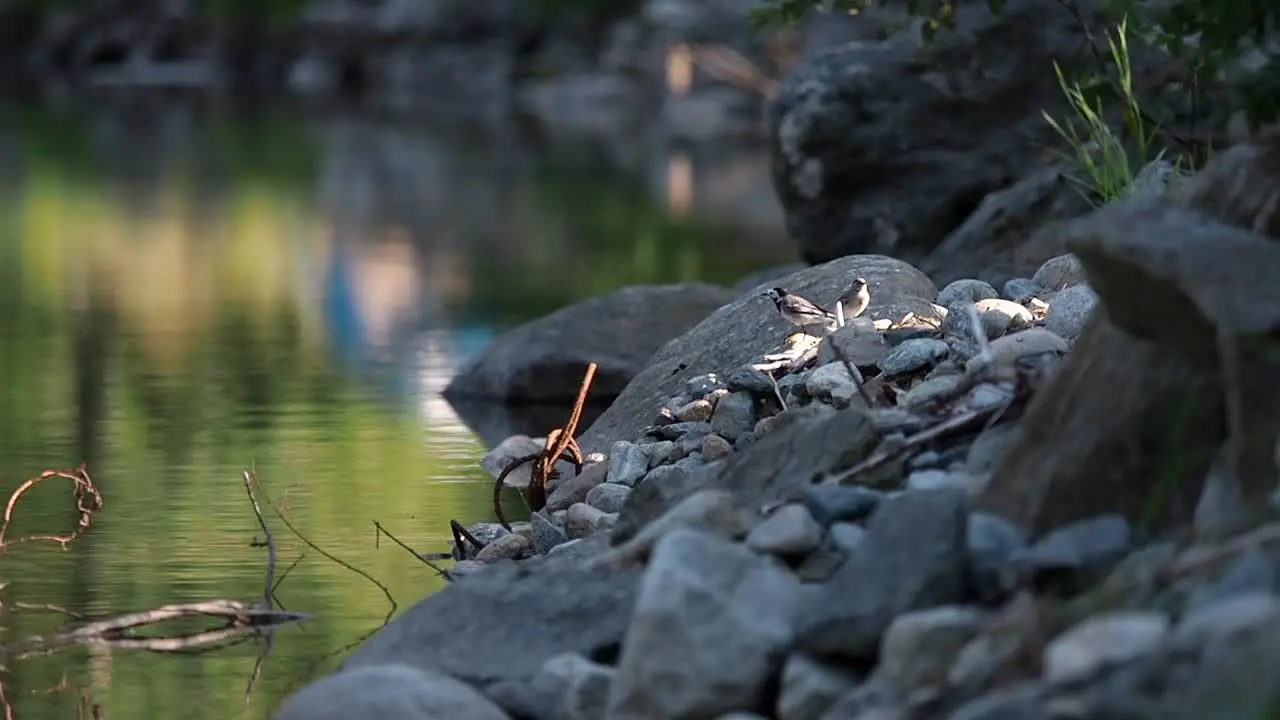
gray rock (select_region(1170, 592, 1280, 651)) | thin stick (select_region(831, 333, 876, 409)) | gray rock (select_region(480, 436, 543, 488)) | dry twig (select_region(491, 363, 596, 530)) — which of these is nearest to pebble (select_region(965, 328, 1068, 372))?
thin stick (select_region(831, 333, 876, 409))

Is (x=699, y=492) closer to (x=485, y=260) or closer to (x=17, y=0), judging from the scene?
(x=485, y=260)

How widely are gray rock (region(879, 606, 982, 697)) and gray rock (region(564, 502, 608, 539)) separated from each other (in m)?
1.63

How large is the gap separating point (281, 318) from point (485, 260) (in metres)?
2.34

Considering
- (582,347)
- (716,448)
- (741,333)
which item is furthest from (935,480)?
(582,347)

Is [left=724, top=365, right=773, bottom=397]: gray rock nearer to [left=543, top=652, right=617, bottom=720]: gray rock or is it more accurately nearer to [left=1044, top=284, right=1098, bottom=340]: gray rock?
[left=1044, top=284, right=1098, bottom=340]: gray rock

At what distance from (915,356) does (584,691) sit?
4.51ft

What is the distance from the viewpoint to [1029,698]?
269cm

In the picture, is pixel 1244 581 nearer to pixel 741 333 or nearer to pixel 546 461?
pixel 546 461

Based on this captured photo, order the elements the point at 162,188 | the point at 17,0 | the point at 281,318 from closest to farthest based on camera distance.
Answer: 1. the point at 281,318
2. the point at 162,188
3. the point at 17,0

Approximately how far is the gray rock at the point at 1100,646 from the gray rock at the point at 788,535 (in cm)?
78

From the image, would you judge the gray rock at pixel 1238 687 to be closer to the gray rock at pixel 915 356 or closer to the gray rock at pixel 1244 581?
the gray rock at pixel 1244 581

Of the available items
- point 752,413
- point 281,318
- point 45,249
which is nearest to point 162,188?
point 45,249

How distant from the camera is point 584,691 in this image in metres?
3.37

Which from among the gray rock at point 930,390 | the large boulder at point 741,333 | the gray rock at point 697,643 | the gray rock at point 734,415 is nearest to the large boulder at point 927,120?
the large boulder at point 741,333
